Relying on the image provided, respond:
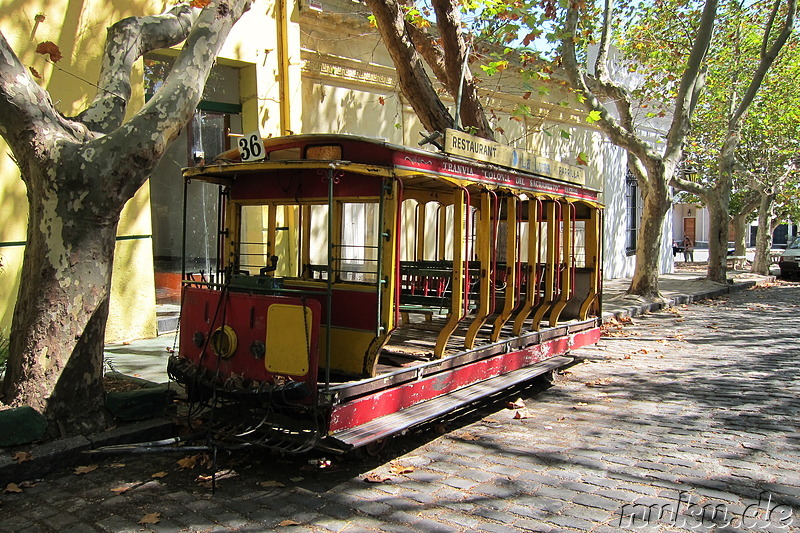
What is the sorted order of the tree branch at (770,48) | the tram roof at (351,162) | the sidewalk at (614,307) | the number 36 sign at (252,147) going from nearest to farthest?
the tram roof at (351,162) < the number 36 sign at (252,147) < the sidewalk at (614,307) < the tree branch at (770,48)

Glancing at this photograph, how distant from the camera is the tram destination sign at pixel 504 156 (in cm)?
585

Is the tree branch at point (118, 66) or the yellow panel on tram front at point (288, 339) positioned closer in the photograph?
the yellow panel on tram front at point (288, 339)

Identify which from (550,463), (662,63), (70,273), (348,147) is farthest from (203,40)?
(662,63)

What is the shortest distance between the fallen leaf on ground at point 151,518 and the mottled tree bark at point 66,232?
1428 mm

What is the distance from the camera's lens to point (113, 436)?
205 inches

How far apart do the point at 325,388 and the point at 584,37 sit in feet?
35.4

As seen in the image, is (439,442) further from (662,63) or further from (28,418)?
(662,63)

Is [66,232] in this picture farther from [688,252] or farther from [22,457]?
[688,252]

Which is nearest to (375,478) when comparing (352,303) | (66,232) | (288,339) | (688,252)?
(288,339)

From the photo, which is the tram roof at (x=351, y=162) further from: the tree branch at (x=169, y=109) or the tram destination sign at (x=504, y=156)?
the tree branch at (x=169, y=109)

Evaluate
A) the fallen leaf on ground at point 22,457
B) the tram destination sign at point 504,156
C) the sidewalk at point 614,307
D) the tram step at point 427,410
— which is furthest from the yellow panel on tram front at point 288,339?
the tram destination sign at point 504,156

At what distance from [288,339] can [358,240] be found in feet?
8.78

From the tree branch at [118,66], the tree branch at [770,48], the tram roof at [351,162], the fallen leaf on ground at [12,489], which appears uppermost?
the tree branch at [770,48]

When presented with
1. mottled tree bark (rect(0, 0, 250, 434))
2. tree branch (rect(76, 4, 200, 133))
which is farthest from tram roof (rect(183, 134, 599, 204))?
tree branch (rect(76, 4, 200, 133))
